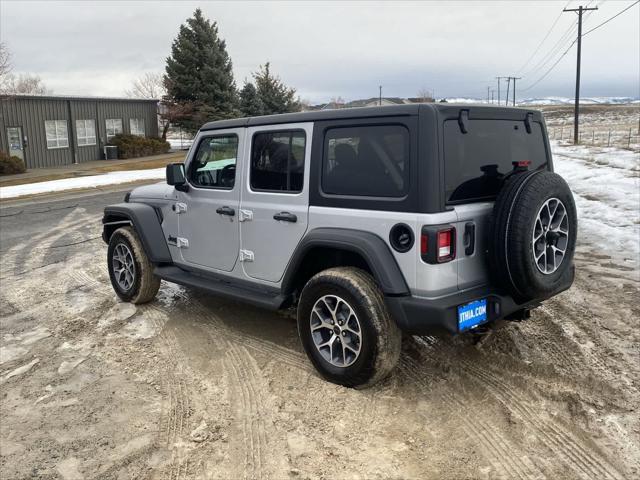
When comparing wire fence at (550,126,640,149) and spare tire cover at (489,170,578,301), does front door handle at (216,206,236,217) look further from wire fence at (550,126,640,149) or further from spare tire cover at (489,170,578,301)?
wire fence at (550,126,640,149)

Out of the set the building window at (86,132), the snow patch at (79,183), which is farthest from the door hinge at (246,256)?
the building window at (86,132)

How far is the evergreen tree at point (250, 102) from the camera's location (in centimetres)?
3625

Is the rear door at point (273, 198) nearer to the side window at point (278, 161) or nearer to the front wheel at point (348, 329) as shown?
the side window at point (278, 161)

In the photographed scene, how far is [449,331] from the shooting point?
355 cm

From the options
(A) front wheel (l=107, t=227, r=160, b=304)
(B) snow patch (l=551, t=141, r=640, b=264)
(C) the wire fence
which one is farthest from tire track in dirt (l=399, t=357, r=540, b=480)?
(C) the wire fence

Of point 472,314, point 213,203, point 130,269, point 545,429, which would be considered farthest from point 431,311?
point 130,269

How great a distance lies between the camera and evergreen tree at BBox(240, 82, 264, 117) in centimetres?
3625

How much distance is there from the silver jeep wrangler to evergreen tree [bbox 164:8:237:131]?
30968 mm

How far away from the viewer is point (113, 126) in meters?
32.6

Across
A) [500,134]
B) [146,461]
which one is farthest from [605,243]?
[146,461]

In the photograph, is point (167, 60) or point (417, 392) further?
point (167, 60)

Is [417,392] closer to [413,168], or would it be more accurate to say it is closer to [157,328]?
[413,168]

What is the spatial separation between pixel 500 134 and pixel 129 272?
4.06 meters

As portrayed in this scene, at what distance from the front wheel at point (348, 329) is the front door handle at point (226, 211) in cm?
115
